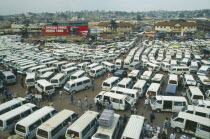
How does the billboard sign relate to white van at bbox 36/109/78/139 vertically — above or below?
above

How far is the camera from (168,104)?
46.3 feet

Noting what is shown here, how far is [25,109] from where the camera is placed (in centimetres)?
1263

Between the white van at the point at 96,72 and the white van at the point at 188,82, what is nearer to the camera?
the white van at the point at 188,82

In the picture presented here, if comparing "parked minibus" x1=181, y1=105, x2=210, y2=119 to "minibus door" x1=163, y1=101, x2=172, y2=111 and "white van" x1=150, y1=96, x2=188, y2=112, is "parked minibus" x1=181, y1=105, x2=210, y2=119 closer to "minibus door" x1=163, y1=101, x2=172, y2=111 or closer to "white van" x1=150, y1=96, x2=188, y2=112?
"white van" x1=150, y1=96, x2=188, y2=112

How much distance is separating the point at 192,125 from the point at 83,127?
7164 mm

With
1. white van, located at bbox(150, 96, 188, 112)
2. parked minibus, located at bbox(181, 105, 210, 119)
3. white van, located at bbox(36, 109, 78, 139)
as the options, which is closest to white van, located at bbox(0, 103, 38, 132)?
white van, located at bbox(36, 109, 78, 139)

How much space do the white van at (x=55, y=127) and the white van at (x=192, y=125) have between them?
735 centimetres

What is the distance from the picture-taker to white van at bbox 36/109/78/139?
10.1 meters

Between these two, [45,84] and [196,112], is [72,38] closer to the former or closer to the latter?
[45,84]

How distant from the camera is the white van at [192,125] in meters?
10.8

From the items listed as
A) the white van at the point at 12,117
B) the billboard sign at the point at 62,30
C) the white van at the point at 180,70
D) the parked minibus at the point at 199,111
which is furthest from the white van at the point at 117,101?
the billboard sign at the point at 62,30

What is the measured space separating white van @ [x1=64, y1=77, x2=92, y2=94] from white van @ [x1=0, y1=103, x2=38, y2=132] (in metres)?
5.55

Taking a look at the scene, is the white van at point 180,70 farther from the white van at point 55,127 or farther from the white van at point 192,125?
the white van at point 55,127

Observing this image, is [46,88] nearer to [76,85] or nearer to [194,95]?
[76,85]
